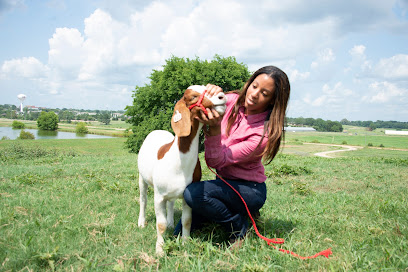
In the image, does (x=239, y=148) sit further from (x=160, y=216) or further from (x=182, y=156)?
(x=160, y=216)

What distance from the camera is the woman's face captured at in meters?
3.01

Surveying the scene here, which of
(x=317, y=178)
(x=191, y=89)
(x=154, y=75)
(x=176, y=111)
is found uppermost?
(x=154, y=75)

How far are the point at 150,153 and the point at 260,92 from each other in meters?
1.57

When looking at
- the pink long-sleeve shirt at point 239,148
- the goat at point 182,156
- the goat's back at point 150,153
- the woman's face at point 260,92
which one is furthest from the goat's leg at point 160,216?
the woman's face at point 260,92

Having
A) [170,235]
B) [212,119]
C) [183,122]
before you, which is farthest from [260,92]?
[170,235]

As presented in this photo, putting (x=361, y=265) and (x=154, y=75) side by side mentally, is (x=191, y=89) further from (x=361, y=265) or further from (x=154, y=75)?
(x=154, y=75)

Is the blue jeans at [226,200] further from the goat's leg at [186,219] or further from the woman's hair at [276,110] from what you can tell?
the woman's hair at [276,110]

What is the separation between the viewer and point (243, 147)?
2953 mm

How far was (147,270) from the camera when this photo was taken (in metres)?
2.51

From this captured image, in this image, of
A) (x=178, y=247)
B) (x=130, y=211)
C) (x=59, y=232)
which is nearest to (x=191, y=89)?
(x=178, y=247)

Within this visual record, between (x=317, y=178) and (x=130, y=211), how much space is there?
231 inches

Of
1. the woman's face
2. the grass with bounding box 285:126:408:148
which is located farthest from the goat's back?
the grass with bounding box 285:126:408:148

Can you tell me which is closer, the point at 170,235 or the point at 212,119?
the point at 212,119

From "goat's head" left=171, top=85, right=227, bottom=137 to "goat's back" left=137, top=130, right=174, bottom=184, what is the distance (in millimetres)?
930
